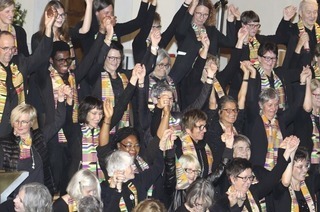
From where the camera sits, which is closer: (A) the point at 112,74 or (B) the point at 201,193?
(B) the point at 201,193

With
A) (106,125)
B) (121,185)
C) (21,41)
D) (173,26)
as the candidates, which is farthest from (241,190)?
(173,26)

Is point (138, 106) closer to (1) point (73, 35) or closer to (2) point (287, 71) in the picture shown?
(1) point (73, 35)

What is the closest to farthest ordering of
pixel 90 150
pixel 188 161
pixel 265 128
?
pixel 188 161
pixel 90 150
pixel 265 128

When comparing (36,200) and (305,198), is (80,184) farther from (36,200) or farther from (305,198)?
(305,198)

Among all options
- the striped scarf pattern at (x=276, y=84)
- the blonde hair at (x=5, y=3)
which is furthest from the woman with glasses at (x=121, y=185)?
the striped scarf pattern at (x=276, y=84)

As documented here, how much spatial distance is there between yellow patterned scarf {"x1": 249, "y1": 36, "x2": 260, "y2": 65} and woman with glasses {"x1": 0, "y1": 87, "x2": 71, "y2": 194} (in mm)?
2873

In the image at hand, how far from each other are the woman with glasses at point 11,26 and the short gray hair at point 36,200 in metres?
1.88

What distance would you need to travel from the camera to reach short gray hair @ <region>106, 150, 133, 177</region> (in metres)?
8.57

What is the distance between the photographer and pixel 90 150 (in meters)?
9.18

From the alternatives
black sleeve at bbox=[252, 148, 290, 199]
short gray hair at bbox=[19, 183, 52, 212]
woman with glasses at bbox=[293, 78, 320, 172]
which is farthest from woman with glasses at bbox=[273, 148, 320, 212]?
short gray hair at bbox=[19, 183, 52, 212]

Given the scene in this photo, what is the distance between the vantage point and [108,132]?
9.22m

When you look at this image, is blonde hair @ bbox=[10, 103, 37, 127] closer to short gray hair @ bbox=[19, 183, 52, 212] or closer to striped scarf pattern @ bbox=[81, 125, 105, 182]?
striped scarf pattern @ bbox=[81, 125, 105, 182]

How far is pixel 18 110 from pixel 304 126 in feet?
10.8

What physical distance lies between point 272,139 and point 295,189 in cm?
68
